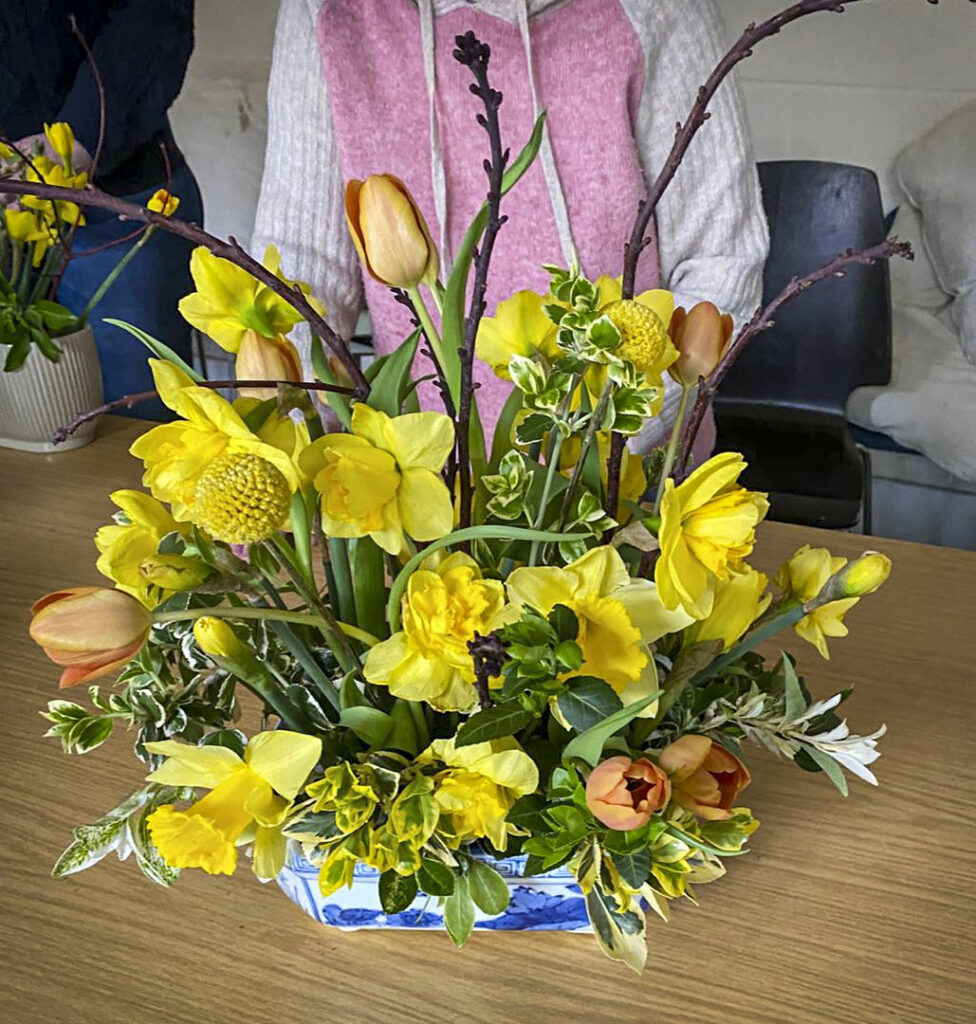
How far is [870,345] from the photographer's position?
2158 millimetres

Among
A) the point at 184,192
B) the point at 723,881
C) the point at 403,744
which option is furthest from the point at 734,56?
the point at 184,192

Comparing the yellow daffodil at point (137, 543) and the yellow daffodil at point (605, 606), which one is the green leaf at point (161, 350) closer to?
the yellow daffodil at point (137, 543)

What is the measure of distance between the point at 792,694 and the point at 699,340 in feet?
0.54

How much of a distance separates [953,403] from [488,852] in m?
1.83

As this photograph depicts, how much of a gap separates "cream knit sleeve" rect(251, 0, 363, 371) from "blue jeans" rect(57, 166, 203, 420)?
2.04ft

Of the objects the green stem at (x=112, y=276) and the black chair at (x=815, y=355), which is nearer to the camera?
the green stem at (x=112, y=276)

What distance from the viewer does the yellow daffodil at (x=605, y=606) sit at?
0.47 metres

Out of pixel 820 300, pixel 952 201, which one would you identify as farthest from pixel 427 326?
pixel 952 201

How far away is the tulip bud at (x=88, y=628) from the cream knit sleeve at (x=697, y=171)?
2.22 ft

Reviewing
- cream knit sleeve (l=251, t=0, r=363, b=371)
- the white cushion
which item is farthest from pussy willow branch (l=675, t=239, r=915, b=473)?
the white cushion

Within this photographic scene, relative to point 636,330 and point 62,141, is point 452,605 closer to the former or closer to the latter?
point 636,330

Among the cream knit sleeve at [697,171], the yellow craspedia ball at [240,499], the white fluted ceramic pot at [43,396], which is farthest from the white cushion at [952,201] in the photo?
the yellow craspedia ball at [240,499]

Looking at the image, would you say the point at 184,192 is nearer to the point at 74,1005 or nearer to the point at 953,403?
the point at 953,403

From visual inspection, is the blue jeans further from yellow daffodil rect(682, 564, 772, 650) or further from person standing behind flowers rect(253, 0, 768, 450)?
yellow daffodil rect(682, 564, 772, 650)
